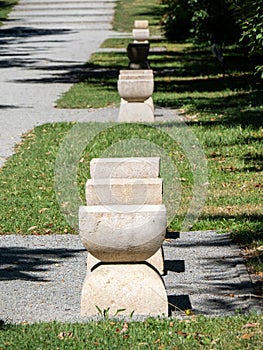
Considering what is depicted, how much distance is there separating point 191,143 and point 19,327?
28.9ft

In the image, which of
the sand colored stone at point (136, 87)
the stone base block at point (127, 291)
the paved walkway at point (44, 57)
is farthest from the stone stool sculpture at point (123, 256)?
the sand colored stone at point (136, 87)

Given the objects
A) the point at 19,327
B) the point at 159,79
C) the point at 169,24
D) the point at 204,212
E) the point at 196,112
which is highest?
the point at 19,327

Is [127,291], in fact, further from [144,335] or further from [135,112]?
[135,112]

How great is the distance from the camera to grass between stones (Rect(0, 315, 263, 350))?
6336mm

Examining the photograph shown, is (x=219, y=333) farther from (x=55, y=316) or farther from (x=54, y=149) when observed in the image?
(x=54, y=149)

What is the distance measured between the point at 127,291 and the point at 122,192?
50.9 inches

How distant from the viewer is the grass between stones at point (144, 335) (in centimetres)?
634

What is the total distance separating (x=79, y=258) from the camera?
9250 mm

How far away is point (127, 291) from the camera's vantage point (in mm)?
7188

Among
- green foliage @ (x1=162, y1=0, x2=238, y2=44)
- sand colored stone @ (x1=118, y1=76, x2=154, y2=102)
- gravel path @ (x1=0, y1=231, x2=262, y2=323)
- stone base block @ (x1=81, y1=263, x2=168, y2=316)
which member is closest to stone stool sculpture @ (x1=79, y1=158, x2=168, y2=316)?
stone base block @ (x1=81, y1=263, x2=168, y2=316)

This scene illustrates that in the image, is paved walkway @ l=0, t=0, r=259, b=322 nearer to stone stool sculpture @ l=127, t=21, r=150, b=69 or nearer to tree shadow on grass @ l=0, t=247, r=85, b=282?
tree shadow on grass @ l=0, t=247, r=85, b=282

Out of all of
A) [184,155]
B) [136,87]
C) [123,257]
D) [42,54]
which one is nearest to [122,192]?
[123,257]

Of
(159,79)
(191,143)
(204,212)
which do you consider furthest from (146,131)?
(159,79)

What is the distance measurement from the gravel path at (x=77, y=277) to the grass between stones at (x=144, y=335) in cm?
49
